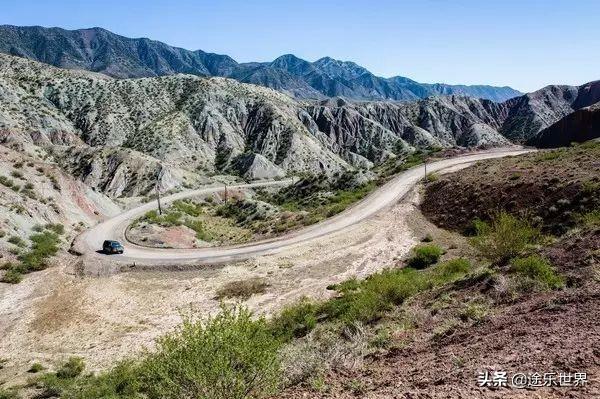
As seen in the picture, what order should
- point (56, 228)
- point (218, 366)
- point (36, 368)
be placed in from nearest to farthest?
point (218, 366)
point (36, 368)
point (56, 228)

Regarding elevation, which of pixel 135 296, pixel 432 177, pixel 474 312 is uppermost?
pixel 432 177

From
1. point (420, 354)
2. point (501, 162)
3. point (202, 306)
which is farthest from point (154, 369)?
point (501, 162)

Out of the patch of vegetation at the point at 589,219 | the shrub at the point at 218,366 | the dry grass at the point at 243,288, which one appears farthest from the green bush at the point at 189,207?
the shrub at the point at 218,366

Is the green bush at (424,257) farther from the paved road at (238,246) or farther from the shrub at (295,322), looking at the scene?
the paved road at (238,246)

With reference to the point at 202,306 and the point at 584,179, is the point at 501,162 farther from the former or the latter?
the point at 202,306

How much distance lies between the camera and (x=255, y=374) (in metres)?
12.1

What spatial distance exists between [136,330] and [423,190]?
→ 38550 millimetres

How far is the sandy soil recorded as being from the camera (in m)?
26.3

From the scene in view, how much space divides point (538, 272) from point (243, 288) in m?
19.8

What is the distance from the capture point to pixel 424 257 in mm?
34562

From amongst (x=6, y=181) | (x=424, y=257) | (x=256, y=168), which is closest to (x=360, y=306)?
(x=424, y=257)

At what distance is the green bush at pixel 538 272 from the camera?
1823cm

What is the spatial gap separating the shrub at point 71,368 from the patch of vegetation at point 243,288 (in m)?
10.5

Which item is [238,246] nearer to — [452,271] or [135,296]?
[135,296]
